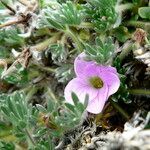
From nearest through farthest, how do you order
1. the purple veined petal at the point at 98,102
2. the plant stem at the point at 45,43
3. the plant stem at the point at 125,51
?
the purple veined petal at the point at 98,102 → the plant stem at the point at 125,51 → the plant stem at the point at 45,43

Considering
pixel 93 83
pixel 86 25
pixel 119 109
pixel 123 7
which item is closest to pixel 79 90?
pixel 93 83

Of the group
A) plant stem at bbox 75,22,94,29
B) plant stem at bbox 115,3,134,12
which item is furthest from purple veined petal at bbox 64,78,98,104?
plant stem at bbox 115,3,134,12

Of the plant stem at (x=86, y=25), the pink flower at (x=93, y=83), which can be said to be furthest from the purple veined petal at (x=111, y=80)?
the plant stem at (x=86, y=25)

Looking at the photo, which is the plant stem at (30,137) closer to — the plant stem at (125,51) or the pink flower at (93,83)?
the pink flower at (93,83)

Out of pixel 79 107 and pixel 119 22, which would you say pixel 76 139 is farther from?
pixel 119 22

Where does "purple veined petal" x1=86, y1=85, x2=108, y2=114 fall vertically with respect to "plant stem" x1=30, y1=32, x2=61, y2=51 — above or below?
below

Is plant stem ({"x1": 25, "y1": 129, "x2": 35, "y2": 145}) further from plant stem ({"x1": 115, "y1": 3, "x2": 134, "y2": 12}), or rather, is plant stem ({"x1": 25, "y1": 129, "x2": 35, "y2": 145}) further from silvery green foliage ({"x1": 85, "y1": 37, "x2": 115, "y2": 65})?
plant stem ({"x1": 115, "y1": 3, "x2": 134, "y2": 12})
